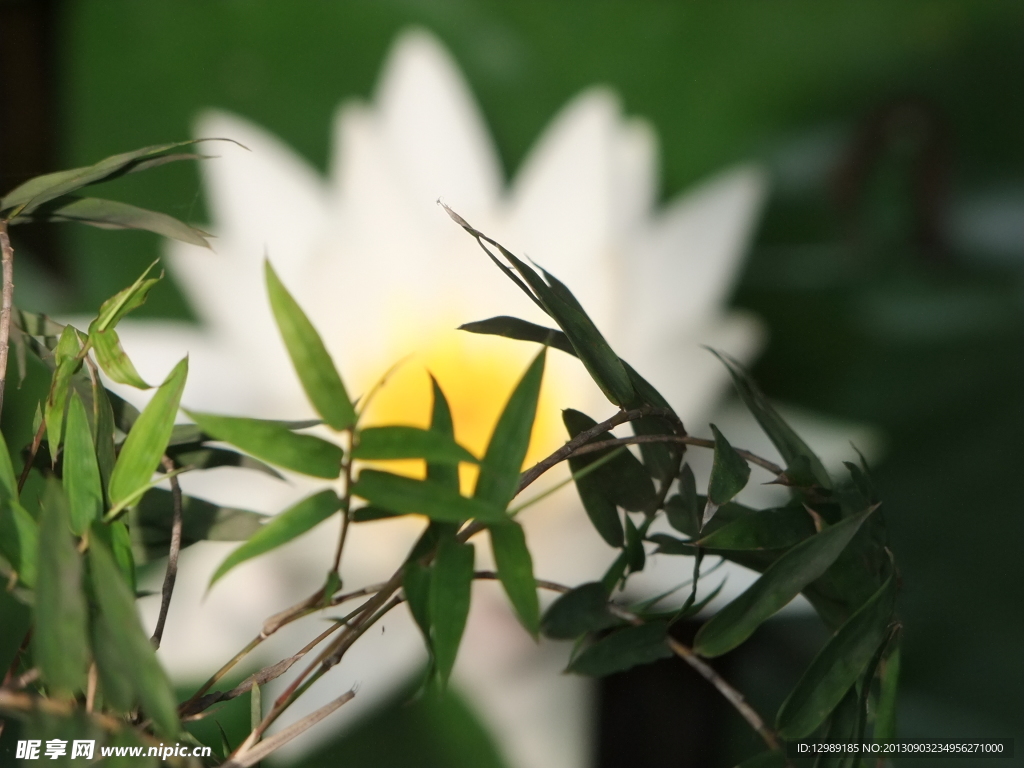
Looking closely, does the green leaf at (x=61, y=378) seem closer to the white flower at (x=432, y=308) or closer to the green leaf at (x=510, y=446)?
the green leaf at (x=510, y=446)

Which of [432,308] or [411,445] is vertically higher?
[432,308]

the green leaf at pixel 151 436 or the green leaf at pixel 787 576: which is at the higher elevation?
the green leaf at pixel 151 436

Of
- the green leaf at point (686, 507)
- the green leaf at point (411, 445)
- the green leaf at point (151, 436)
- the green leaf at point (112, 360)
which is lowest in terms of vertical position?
the green leaf at point (686, 507)

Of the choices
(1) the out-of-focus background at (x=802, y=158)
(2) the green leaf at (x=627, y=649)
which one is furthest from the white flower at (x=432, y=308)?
(2) the green leaf at (x=627, y=649)

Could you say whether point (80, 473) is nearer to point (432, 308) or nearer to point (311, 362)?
point (311, 362)

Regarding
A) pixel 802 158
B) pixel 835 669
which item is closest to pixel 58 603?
pixel 835 669

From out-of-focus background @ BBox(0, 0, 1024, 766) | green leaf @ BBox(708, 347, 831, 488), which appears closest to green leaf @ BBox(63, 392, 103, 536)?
green leaf @ BBox(708, 347, 831, 488)
